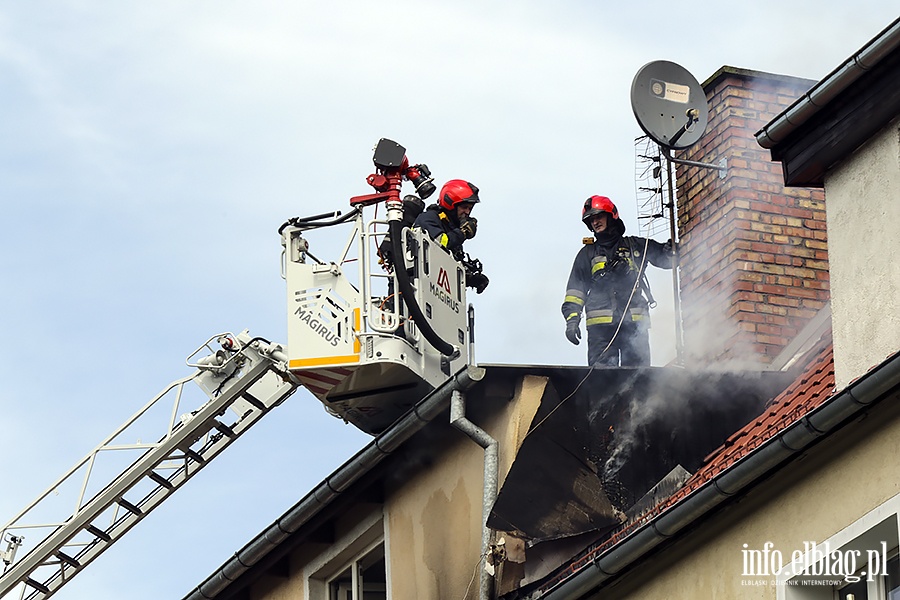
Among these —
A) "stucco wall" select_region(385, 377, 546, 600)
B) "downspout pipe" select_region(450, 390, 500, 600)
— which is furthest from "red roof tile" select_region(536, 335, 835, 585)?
"stucco wall" select_region(385, 377, 546, 600)

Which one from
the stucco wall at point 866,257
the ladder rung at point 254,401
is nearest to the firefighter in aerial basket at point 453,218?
the ladder rung at point 254,401

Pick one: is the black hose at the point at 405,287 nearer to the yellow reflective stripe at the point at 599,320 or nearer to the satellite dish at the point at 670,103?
the yellow reflective stripe at the point at 599,320

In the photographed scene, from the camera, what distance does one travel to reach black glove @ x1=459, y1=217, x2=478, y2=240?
15625mm

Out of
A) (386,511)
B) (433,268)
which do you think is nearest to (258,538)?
(386,511)

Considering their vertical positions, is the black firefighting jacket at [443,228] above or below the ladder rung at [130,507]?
above

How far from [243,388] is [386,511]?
3944mm

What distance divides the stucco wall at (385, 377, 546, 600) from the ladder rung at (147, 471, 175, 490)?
4788 mm

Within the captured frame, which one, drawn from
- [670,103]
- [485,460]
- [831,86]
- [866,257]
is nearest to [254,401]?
[670,103]

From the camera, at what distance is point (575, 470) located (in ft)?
39.0

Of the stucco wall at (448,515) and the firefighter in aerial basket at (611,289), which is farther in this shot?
the firefighter in aerial basket at (611,289)

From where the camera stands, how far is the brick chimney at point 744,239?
13.7 meters

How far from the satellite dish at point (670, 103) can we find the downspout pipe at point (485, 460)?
335 cm

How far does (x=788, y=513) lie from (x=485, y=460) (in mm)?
3379

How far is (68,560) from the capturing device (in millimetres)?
17875
